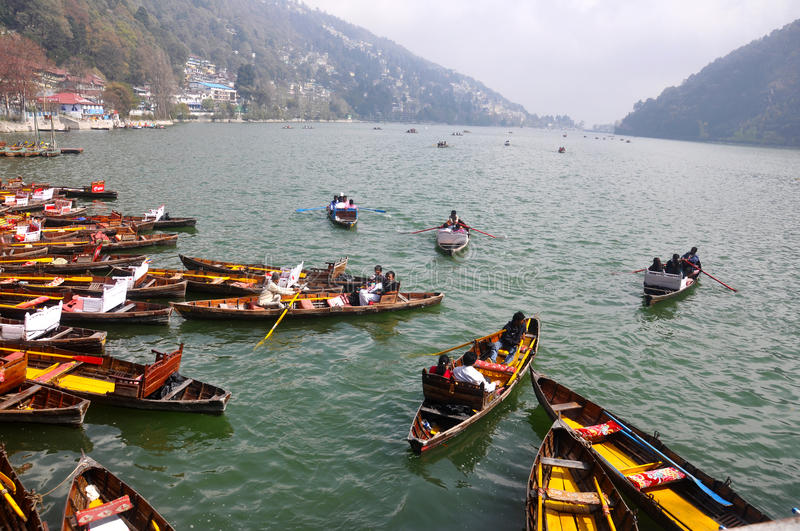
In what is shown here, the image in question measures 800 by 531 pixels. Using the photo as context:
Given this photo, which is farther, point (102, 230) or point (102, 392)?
point (102, 230)

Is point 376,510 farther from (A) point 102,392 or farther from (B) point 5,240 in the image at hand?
(B) point 5,240

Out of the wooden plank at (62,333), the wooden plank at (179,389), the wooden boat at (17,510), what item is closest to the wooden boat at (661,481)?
the wooden plank at (179,389)

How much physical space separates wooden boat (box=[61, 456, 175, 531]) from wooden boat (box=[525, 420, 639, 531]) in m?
6.95

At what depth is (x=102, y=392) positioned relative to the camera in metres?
13.0

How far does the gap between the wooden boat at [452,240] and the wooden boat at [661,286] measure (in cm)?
1069

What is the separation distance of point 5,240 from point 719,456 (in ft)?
106

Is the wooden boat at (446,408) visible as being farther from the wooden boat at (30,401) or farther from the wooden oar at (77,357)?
the wooden oar at (77,357)

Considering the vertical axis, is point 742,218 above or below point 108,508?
above

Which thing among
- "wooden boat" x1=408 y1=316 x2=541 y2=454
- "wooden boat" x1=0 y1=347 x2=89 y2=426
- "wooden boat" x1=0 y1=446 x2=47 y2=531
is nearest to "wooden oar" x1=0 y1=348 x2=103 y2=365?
"wooden boat" x1=0 y1=347 x2=89 y2=426

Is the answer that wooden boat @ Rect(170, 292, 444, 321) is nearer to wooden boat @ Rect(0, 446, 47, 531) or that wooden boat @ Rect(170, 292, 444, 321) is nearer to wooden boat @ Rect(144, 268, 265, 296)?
wooden boat @ Rect(144, 268, 265, 296)

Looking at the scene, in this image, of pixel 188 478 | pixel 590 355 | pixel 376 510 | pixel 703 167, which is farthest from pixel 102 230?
pixel 703 167

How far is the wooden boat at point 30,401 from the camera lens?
11.6 metres

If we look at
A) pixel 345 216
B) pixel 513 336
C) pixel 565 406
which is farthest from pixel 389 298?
pixel 345 216

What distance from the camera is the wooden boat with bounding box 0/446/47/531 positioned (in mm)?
8125
